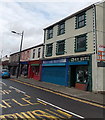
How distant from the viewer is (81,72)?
47.6ft

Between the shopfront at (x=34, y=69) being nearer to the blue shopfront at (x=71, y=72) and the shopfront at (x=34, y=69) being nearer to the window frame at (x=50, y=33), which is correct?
the blue shopfront at (x=71, y=72)

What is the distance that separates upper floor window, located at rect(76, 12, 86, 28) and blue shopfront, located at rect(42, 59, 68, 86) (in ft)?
16.0

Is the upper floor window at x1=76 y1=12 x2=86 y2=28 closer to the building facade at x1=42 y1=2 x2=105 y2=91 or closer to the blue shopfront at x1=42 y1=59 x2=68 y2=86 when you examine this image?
the building facade at x1=42 y1=2 x2=105 y2=91

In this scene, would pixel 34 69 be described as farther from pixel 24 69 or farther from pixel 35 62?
pixel 24 69

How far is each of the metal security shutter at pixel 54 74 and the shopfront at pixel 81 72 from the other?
51.0 inches

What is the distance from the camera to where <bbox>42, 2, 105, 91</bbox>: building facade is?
12.8 metres

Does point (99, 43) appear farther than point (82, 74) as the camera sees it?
No

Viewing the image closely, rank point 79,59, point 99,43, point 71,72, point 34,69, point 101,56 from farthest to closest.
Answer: point 34,69 → point 71,72 → point 79,59 → point 99,43 → point 101,56

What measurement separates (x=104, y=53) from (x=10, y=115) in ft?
36.6

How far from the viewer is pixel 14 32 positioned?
24453mm

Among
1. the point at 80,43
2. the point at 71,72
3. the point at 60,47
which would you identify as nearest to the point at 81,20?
the point at 80,43

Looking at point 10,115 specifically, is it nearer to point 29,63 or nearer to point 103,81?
point 103,81

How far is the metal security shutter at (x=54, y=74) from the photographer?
16.8 meters

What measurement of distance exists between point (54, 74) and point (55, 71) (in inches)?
19.3
